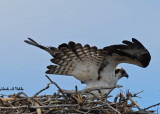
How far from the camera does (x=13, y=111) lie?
5.90m

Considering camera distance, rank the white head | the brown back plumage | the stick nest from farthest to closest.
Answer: the white head < the brown back plumage < the stick nest

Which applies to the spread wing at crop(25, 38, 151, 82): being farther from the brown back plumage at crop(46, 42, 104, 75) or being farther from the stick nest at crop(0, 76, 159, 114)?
the stick nest at crop(0, 76, 159, 114)

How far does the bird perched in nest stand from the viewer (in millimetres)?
6320

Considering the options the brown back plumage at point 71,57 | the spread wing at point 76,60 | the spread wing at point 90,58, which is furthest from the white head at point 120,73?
the brown back plumage at point 71,57

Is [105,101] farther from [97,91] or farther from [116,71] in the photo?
[116,71]

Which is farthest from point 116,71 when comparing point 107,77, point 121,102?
point 121,102

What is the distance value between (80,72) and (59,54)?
1.58ft

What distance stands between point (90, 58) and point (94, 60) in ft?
0.28

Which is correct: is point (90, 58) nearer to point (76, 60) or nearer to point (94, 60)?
point (94, 60)

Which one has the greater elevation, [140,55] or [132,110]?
[140,55]

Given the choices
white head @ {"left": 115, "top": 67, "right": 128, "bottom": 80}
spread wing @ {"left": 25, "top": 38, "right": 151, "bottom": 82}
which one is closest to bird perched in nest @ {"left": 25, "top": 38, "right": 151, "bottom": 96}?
spread wing @ {"left": 25, "top": 38, "right": 151, "bottom": 82}

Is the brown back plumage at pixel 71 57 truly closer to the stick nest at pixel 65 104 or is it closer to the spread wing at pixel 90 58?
the spread wing at pixel 90 58

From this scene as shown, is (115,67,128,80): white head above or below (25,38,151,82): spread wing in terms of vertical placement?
below

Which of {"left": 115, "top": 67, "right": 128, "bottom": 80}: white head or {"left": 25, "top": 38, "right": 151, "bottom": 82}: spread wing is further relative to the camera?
{"left": 115, "top": 67, "right": 128, "bottom": 80}: white head
